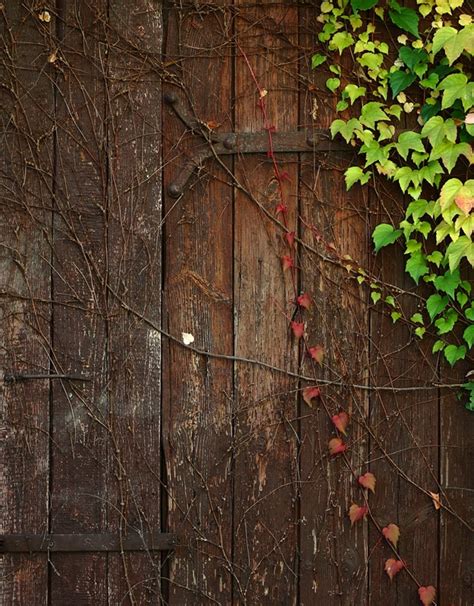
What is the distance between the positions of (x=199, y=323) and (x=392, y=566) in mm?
1030

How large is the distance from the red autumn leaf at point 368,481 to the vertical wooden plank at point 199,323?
439 millimetres

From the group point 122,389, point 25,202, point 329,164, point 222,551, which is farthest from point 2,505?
point 329,164

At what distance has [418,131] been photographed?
105 inches

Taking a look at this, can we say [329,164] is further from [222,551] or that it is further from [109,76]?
[222,551]

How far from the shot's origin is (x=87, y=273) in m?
2.72

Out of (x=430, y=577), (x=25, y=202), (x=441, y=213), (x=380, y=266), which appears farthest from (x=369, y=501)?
(x=25, y=202)

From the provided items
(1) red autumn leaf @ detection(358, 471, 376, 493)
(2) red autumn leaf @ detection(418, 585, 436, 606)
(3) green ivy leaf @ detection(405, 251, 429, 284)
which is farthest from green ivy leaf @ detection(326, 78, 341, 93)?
(2) red autumn leaf @ detection(418, 585, 436, 606)

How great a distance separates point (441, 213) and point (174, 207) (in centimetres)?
87

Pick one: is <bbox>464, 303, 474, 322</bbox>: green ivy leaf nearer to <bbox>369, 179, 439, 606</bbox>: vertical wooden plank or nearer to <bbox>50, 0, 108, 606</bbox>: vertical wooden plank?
<bbox>369, 179, 439, 606</bbox>: vertical wooden plank

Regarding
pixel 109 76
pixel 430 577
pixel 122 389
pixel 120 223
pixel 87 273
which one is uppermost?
pixel 109 76

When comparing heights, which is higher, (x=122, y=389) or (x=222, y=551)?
(x=122, y=389)

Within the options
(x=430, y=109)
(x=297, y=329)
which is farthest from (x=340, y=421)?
(x=430, y=109)

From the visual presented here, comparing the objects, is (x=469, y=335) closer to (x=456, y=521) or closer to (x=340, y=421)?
→ (x=340, y=421)

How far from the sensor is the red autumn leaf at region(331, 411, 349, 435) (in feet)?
8.81
